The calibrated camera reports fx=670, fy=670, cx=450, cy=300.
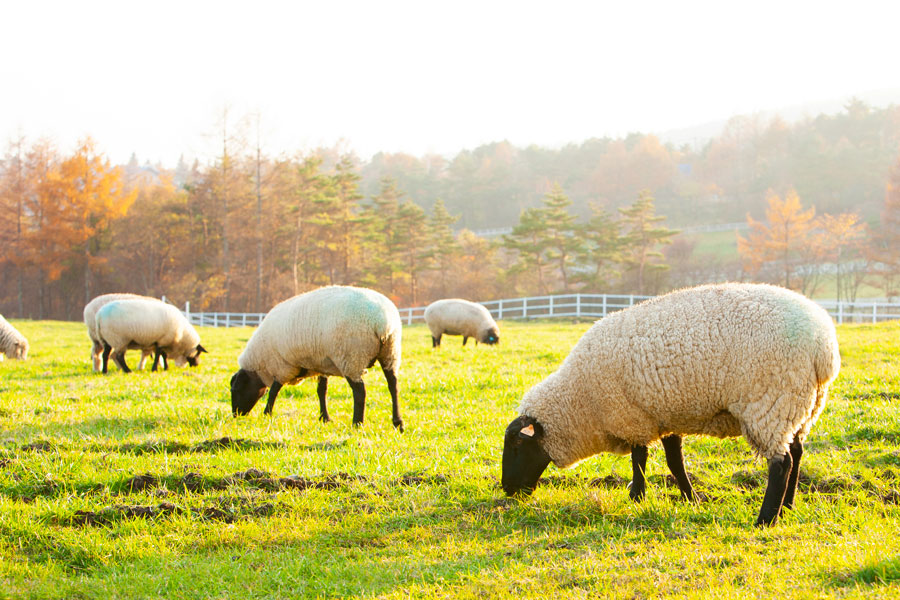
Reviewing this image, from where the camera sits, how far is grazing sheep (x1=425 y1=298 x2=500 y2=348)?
19636 mm

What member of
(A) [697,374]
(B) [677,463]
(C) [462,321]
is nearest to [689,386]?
(A) [697,374]

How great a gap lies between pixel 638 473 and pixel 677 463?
309mm

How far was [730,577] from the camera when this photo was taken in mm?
3463

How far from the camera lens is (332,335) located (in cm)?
778

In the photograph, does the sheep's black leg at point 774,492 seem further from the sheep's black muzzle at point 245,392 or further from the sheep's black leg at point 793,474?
the sheep's black muzzle at point 245,392

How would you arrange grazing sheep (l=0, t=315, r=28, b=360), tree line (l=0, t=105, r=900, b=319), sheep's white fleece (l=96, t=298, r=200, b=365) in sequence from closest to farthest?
sheep's white fleece (l=96, t=298, r=200, b=365) < grazing sheep (l=0, t=315, r=28, b=360) < tree line (l=0, t=105, r=900, b=319)

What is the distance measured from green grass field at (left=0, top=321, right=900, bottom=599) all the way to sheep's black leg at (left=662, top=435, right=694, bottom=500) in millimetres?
161

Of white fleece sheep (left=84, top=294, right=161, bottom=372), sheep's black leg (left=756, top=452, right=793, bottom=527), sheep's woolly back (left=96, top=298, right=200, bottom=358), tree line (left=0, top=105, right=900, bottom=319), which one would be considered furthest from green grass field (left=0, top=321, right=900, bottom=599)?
tree line (left=0, top=105, right=900, bottom=319)

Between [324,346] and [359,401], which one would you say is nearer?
[359,401]

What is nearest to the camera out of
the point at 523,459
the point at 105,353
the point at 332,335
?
the point at 523,459

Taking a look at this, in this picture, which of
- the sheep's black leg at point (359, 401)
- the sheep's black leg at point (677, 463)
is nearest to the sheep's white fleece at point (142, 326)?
the sheep's black leg at point (359, 401)

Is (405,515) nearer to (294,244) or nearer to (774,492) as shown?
(774,492)

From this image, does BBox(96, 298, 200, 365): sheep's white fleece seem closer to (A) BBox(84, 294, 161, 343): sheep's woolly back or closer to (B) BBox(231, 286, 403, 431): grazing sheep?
(A) BBox(84, 294, 161, 343): sheep's woolly back

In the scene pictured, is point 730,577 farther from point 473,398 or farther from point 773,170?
point 773,170
